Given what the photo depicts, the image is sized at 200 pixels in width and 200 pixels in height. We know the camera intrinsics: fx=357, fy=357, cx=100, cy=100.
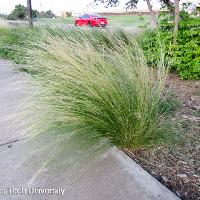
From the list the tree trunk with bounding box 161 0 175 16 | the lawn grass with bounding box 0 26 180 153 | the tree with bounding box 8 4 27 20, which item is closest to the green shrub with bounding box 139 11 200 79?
the tree trunk with bounding box 161 0 175 16

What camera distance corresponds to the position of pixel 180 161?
311 centimetres

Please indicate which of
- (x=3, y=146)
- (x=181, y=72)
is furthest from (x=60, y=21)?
(x=3, y=146)

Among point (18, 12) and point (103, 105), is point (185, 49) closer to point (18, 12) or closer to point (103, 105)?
point (103, 105)

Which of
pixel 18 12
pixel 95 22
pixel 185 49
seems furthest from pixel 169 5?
pixel 18 12

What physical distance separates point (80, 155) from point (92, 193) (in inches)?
21.8

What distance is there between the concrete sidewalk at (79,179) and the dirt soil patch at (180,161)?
138 millimetres

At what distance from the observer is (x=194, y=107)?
4.77 metres

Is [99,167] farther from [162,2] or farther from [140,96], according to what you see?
[162,2]

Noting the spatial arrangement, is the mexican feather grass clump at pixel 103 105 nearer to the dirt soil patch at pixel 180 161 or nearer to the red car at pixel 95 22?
the dirt soil patch at pixel 180 161

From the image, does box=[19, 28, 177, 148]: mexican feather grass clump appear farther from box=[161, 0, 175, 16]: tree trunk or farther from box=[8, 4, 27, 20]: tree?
box=[8, 4, 27, 20]: tree

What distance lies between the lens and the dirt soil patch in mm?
2734

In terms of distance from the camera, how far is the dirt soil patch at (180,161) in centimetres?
273

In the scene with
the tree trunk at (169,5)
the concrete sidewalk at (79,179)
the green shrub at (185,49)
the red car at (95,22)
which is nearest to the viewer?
the concrete sidewalk at (79,179)

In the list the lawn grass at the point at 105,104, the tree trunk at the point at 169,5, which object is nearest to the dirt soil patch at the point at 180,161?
the lawn grass at the point at 105,104
